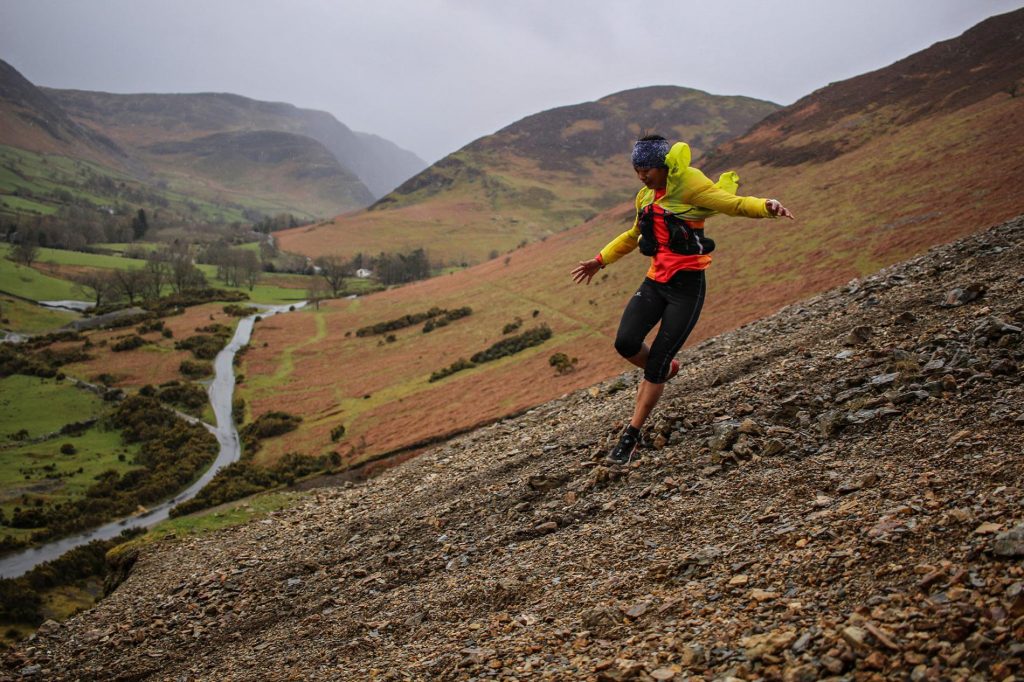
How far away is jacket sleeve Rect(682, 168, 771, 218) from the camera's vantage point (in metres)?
6.43

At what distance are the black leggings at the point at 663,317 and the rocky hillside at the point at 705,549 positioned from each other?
4.72 feet

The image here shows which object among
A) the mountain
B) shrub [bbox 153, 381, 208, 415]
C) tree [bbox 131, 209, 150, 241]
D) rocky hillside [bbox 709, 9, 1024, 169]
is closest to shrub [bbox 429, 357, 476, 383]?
shrub [bbox 153, 381, 208, 415]

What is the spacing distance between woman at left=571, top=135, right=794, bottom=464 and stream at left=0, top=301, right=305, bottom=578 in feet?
94.3

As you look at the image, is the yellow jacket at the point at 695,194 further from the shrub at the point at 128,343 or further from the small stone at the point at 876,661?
the shrub at the point at 128,343

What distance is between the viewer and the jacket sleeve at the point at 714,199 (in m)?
6.43

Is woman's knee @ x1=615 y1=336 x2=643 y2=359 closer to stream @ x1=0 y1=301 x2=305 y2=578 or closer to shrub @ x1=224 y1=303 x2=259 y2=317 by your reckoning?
stream @ x1=0 y1=301 x2=305 y2=578

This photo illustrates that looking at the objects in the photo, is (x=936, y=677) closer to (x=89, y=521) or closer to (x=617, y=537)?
(x=617, y=537)

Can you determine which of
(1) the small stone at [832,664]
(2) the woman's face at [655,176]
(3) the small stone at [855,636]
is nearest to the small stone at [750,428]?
(2) the woman's face at [655,176]

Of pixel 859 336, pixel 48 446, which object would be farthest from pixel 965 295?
pixel 48 446

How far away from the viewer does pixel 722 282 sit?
125 feet

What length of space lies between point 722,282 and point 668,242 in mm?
33080

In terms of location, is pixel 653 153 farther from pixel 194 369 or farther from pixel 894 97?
pixel 894 97

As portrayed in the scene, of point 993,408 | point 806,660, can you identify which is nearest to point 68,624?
point 806,660

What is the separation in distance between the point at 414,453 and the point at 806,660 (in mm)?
26615
